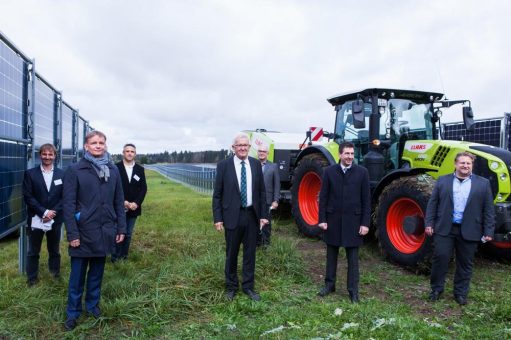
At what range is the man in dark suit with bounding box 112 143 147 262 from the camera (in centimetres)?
595

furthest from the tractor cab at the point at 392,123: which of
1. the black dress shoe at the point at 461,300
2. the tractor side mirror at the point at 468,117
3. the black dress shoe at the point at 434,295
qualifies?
the black dress shoe at the point at 461,300

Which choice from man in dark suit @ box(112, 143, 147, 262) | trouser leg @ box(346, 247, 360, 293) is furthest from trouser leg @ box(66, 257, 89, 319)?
trouser leg @ box(346, 247, 360, 293)

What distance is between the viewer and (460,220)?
4.67 metres

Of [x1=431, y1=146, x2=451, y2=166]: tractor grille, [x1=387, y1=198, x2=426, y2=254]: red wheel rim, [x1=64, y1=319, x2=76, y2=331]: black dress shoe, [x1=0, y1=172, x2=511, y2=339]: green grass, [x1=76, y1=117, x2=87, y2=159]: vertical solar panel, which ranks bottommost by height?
[x1=64, y1=319, x2=76, y2=331]: black dress shoe

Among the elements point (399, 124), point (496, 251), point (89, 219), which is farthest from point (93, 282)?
point (496, 251)

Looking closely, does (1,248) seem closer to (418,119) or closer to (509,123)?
(418,119)

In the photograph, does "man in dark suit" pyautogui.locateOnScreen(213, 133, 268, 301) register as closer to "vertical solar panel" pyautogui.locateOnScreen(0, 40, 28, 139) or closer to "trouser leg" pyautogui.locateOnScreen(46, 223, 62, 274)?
"trouser leg" pyautogui.locateOnScreen(46, 223, 62, 274)

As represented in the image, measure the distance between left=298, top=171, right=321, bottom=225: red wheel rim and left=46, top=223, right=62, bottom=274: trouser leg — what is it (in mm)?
4286

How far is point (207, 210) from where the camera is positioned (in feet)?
33.6

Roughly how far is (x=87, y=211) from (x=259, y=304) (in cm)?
190

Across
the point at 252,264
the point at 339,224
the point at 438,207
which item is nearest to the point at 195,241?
the point at 252,264

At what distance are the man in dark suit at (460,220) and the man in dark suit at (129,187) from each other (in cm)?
375

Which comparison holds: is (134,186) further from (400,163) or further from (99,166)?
(400,163)

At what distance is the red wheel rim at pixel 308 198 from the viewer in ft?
26.1
